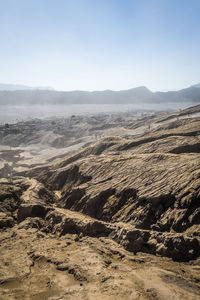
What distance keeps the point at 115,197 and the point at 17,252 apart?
25.7ft


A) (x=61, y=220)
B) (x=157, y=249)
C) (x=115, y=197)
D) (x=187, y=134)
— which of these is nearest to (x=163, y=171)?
(x=115, y=197)

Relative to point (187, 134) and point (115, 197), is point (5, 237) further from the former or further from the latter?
point (187, 134)

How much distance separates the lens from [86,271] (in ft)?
26.2

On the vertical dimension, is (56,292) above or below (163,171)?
below

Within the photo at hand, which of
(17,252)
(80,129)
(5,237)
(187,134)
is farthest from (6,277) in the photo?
(80,129)

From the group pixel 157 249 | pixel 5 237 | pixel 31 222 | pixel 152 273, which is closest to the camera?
pixel 152 273

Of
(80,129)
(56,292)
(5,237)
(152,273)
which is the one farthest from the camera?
(80,129)

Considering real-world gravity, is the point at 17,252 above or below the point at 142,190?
below

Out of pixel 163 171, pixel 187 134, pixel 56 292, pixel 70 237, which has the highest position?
pixel 187 134

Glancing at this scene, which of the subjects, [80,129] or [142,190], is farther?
[80,129]

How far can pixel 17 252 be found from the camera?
32.6 feet

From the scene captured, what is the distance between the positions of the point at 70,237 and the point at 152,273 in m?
5.63

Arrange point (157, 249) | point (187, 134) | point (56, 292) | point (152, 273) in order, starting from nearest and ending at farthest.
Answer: point (56, 292), point (152, 273), point (157, 249), point (187, 134)

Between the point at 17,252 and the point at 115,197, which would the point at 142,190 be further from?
Result: the point at 17,252
